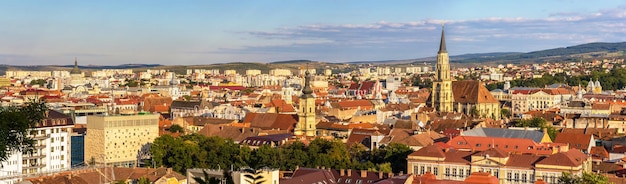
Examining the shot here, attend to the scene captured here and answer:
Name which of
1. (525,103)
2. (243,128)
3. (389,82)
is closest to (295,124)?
(243,128)

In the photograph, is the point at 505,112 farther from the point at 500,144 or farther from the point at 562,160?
the point at 562,160

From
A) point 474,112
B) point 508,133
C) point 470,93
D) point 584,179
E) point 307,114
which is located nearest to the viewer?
point 584,179

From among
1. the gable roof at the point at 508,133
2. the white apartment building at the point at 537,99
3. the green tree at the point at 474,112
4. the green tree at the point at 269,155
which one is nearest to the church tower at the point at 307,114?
the gable roof at the point at 508,133

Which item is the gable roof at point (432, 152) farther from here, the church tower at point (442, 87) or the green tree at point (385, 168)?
the church tower at point (442, 87)

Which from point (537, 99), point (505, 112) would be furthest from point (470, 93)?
point (537, 99)

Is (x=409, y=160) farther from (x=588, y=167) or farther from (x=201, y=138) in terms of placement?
(x=201, y=138)

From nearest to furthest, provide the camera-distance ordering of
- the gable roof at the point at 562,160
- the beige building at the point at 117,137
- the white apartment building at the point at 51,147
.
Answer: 1. the gable roof at the point at 562,160
2. the white apartment building at the point at 51,147
3. the beige building at the point at 117,137

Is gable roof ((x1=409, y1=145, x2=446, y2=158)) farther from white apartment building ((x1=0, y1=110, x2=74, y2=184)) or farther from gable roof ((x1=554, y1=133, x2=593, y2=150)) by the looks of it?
white apartment building ((x1=0, y1=110, x2=74, y2=184))
